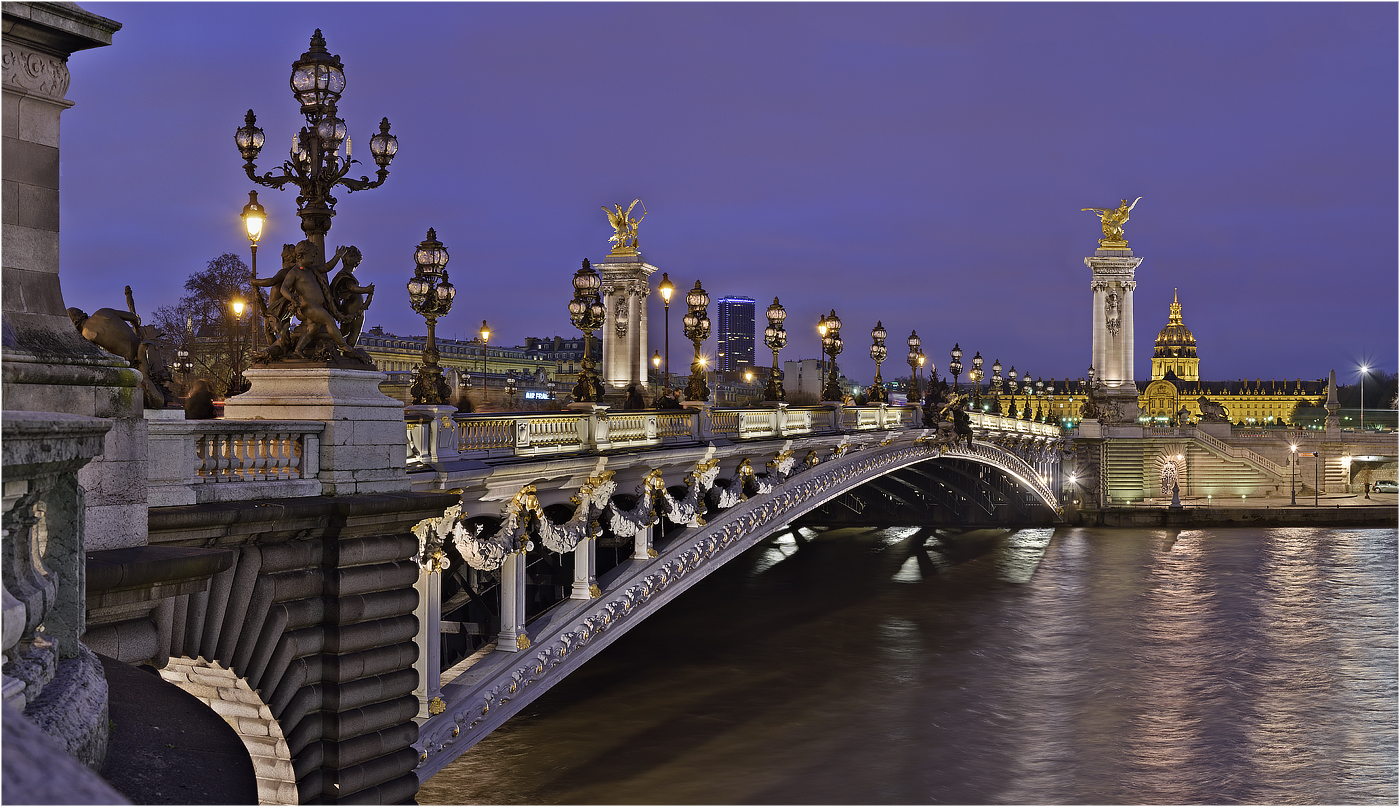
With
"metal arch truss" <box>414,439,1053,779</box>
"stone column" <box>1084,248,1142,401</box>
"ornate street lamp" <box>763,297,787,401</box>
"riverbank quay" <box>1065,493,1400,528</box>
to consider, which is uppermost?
"stone column" <box>1084,248,1142,401</box>

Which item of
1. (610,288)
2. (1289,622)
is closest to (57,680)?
(610,288)

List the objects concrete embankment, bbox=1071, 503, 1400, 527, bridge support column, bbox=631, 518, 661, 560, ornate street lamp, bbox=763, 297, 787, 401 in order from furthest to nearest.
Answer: concrete embankment, bbox=1071, 503, 1400, 527
ornate street lamp, bbox=763, 297, 787, 401
bridge support column, bbox=631, 518, 661, 560

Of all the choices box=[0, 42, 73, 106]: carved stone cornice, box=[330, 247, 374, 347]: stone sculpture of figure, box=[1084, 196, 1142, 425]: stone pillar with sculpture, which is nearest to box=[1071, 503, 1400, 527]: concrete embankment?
box=[1084, 196, 1142, 425]: stone pillar with sculpture

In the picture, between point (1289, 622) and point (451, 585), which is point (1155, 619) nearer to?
point (1289, 622)

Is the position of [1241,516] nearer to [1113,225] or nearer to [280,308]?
[1113,225]

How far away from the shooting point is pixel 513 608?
1950 centimetres

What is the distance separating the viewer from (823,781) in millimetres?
23219

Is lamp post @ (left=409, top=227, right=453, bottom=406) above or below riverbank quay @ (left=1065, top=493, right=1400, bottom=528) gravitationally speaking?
above

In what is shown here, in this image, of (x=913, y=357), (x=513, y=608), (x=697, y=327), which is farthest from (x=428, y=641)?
(x=913, y=357)

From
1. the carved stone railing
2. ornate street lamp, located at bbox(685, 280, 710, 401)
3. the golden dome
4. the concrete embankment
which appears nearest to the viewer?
the carved stone railing

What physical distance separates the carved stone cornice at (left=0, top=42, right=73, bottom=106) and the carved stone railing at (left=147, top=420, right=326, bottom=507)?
2.80 meters

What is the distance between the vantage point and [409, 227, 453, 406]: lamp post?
1580 centimetres

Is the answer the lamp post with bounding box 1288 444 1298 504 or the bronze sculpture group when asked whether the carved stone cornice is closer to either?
the bronze sculpture group

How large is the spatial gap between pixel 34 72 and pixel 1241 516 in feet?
217
